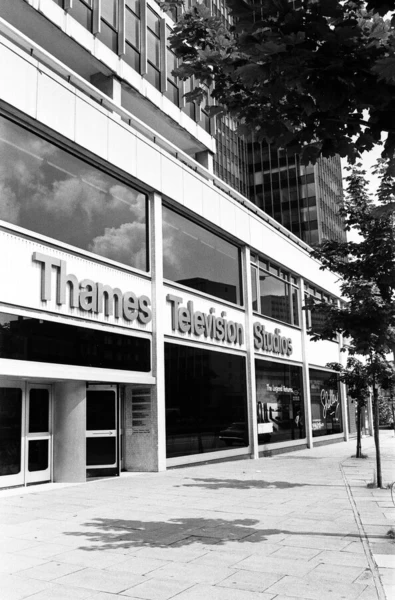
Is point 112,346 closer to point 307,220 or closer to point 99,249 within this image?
point 99,249

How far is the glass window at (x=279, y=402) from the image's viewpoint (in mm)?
23719

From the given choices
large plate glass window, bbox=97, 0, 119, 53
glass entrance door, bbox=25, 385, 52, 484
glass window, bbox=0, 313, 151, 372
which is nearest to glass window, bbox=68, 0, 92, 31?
large plate glass window, bbox=97, 0, 119, 53

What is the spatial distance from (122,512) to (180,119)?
16.6 meters

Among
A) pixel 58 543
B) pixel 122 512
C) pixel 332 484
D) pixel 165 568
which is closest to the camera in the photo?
pixel 165 568

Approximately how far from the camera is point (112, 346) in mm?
15477

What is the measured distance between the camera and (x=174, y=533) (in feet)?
27.1

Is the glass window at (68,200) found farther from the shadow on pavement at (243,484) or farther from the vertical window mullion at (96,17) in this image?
the shadow on pavement at (243,484)

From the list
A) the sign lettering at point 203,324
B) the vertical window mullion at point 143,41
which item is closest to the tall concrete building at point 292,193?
the sign lettering at point 203,324

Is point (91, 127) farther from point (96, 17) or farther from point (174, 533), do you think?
point (174, 533)

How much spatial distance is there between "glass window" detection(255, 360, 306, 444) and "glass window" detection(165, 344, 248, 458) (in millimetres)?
1632

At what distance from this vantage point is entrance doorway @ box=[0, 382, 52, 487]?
1277cm

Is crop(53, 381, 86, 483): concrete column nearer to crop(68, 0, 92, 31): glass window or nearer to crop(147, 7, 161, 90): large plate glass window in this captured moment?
crop(68, 0, 92, 31): glass window

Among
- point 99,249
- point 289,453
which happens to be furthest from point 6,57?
point 289,453

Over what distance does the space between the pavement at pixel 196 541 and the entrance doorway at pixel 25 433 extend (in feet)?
1.26
